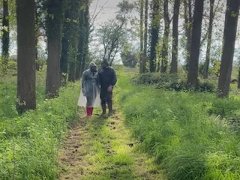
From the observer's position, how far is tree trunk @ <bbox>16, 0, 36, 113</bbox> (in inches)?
541

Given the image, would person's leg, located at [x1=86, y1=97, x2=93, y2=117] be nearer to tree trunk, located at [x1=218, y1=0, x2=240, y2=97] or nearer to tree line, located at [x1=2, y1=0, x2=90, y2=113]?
tree line, located at [x1=2, y1=0, x2=90, y2=113]

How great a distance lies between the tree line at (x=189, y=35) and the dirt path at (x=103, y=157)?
7782mm

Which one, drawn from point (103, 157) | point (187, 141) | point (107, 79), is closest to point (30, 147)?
point (103, 157)

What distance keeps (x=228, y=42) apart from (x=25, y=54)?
9.50 metres

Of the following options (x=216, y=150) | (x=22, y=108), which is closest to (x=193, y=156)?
(x=216, y=150)

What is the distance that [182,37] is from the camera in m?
44.5

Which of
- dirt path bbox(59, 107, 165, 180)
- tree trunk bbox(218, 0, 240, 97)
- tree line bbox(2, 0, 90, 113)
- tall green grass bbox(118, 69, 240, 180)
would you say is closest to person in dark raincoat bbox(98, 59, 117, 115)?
tree line bbox(2, 0, 90, 113)

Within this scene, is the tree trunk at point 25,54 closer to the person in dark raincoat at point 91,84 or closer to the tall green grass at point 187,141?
the tall green grass at point 187,141

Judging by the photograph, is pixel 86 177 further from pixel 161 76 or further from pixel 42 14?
pixel 161 76

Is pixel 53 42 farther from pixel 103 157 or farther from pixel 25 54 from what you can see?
pixel 103 157

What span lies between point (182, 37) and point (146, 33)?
453 centimetres

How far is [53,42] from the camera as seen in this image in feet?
71.4

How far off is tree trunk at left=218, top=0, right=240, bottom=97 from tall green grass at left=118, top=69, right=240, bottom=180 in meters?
5.23

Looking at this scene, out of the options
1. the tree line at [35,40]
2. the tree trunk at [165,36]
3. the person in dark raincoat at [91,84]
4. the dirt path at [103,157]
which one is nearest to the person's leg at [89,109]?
the person in dark raincoat at [91,84]
